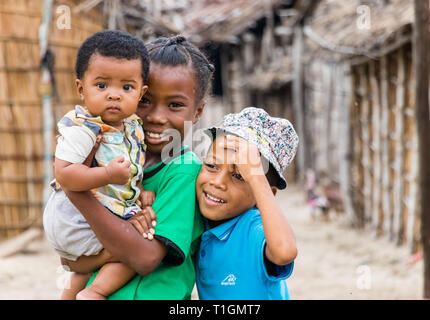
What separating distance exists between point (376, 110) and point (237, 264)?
18.3ft

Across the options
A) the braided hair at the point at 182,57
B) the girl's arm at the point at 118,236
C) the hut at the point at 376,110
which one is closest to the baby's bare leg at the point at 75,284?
the girl's arm at the point at 118,236

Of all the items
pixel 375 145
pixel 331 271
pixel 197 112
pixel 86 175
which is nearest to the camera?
pixel 86 175

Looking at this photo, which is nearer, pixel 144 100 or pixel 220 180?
pixel 220 180

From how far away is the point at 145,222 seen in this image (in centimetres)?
169

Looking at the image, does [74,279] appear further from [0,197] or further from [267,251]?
[0,197]

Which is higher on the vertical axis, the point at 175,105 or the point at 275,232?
the point at 175,105

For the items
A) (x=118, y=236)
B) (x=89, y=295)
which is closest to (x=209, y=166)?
(x=118, y=236)

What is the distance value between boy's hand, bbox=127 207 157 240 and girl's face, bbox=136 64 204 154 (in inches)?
10.8

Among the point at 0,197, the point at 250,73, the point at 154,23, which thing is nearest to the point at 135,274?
the point at 154,23

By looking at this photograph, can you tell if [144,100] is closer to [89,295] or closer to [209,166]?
[209,166]

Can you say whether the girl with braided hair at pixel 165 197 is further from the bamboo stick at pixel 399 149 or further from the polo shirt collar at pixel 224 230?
the bamboo stick at pixel 399 149

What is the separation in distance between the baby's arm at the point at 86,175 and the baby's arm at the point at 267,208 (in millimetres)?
387

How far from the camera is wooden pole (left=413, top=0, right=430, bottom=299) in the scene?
390cm
